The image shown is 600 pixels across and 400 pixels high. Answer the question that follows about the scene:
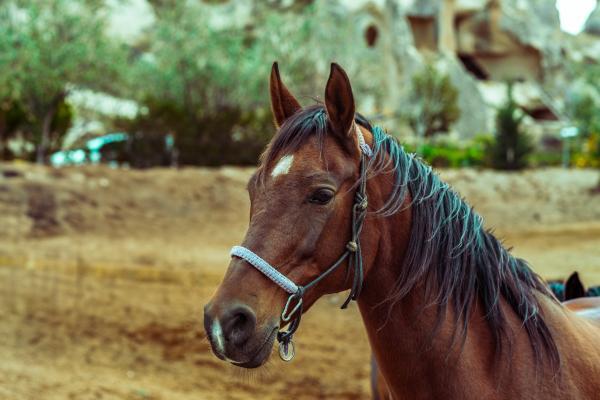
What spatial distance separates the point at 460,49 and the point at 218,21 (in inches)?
835

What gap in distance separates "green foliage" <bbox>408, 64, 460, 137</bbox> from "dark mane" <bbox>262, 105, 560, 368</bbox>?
2945cm

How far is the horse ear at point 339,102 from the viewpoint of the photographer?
2053mm

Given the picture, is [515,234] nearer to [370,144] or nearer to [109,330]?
[109,330]

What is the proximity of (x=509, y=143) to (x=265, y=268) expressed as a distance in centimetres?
2326

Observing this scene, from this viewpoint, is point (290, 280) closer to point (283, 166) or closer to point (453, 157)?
point (283, 166)

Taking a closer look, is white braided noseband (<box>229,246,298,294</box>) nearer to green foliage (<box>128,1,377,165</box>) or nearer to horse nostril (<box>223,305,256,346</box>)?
horse nostril (<box>223,305,256,346</box>)

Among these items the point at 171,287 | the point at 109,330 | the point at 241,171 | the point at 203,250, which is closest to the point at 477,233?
the point at 109,330

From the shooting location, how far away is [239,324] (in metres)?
1.89

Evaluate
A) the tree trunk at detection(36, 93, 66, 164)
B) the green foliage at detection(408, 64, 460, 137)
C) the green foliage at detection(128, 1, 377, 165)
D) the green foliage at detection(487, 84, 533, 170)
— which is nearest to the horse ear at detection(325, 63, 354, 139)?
the green foliage at detection(128, 1, 377, 165)

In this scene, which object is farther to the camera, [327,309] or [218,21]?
[218,21]

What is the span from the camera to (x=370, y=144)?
2.26 meters

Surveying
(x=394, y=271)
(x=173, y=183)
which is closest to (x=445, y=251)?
(x=394, y=271)

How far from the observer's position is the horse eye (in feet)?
6.71

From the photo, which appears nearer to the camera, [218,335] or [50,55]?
[218,335]
